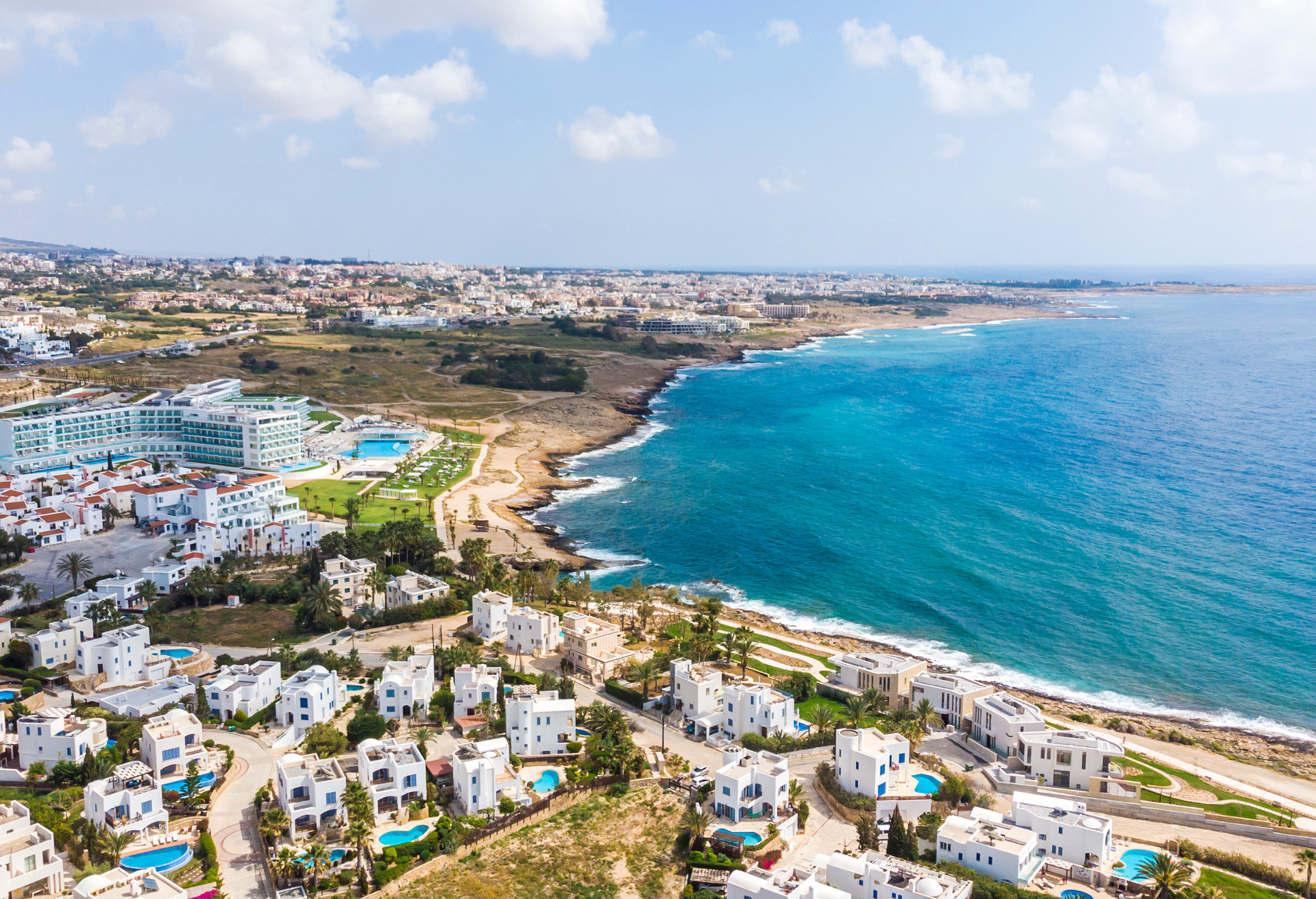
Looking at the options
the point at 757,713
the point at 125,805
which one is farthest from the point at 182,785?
the point at 757,713

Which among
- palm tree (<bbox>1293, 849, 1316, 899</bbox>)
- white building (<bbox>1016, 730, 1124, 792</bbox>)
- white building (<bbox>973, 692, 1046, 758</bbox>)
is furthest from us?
white building (<bbox>973, 692, 1046, 758</bbox>)

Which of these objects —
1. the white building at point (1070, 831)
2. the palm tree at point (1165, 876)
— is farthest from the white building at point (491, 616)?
the palm tree at point (1165, 876)

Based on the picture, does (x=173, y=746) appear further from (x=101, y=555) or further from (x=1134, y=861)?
(x=1134, y=861)

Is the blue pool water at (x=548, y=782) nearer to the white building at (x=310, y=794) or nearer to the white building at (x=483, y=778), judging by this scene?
the white building at (x=483, y=778)

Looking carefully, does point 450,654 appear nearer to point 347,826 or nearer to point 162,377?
point 347,826

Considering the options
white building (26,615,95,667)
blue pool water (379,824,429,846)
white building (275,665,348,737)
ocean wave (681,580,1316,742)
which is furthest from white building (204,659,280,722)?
ocean wave (681,580,1316,742)

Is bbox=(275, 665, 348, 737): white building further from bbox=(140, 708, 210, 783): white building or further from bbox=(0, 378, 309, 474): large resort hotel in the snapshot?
bbox=(0, 378, 309, 474): large resort hotel
